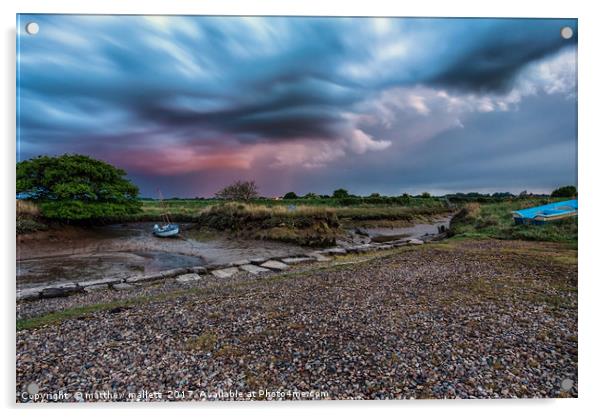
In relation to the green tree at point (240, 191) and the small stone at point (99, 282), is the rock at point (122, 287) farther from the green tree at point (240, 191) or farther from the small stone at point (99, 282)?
the green tree at point (240, 191)

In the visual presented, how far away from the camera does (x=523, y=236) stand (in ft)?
15.4

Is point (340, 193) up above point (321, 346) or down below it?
above

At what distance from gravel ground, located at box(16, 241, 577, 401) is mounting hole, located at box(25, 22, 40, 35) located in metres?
3.54

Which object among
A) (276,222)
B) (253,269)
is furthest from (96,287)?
(276,222)

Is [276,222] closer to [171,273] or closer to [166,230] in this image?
[166,230]

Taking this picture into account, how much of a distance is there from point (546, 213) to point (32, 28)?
7347 mm

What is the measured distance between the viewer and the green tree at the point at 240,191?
420cm

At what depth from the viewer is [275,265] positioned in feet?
19.8

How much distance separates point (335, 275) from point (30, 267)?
16.2ft

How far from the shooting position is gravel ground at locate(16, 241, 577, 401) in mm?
2422

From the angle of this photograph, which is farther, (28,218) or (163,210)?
(163,210)

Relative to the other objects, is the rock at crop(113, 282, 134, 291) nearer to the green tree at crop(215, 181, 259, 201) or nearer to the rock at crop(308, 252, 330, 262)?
the green tree at crop(215, 181, 259, 201)

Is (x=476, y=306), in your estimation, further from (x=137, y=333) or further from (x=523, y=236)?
(x=137, y=333)

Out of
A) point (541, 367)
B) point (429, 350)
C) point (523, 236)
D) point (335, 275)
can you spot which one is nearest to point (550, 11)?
point (523, 236)
